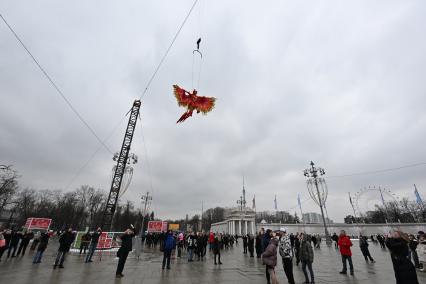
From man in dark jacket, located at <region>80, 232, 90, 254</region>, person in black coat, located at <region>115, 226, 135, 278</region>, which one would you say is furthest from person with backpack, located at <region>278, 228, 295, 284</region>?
man in dark jacket, located at <region>80, 232, 90, 254</region>

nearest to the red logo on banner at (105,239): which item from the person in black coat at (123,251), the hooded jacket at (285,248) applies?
the person in black coat at (123,251)

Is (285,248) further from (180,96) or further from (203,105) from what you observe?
(180,96)

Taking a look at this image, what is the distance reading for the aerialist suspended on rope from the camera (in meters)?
12.5

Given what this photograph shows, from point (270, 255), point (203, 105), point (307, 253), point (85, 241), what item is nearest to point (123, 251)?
point (270, 255)

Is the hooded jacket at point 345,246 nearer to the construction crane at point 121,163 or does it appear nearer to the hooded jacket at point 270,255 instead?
the hooded jacket at point 270,255

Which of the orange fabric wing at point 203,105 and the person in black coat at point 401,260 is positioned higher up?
the orange fabric wing at point 203,105

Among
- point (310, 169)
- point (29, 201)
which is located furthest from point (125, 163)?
point (29, 201)

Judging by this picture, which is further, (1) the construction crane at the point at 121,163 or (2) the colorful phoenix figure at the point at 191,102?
(1) the construction crane at the point at 121,163

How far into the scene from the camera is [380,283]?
8.80 metres

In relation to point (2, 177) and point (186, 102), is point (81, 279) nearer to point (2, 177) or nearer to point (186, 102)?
point (186, 102)

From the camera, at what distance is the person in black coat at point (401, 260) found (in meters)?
5.50

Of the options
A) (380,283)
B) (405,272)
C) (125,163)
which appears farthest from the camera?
(125,163)

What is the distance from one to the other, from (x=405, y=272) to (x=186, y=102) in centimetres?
1066

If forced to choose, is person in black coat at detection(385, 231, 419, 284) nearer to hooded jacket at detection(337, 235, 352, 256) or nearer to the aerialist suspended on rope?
hooded jacket at detection(337, 235, 352, 256)
